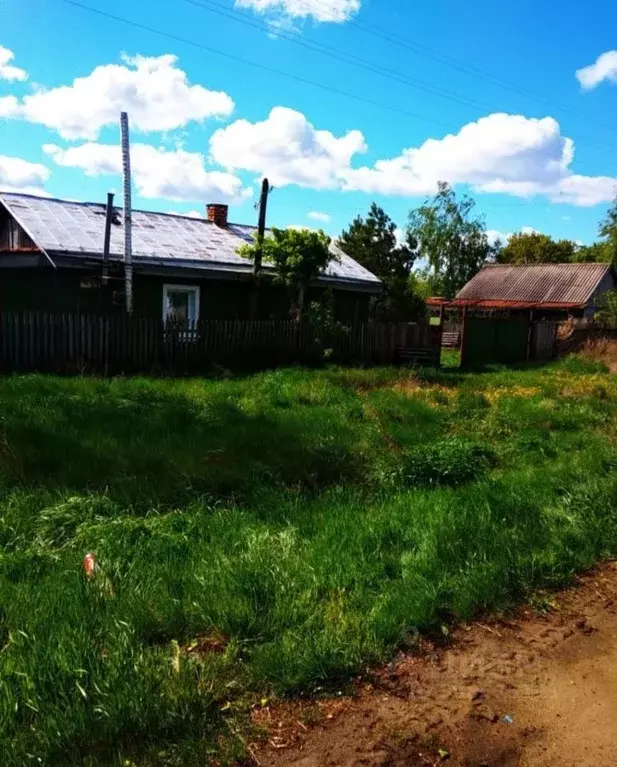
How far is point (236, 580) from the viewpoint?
12.4 ft

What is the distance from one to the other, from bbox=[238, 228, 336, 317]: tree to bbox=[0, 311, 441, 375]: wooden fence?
3.62ft

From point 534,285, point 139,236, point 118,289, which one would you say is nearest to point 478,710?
point 118,289

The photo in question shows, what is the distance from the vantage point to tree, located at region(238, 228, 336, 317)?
15.9 metres

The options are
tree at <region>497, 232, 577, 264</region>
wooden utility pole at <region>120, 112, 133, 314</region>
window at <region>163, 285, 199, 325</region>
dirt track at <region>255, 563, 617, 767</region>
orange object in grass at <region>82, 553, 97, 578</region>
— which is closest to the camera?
dirt track at <region>255, 563, 617, 767</region>

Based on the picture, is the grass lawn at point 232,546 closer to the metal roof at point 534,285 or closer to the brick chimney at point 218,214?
the brick chimney at point 218,214

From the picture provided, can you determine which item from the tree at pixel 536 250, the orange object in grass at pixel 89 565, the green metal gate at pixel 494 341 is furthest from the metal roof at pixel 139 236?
the tree at pixel 536 250

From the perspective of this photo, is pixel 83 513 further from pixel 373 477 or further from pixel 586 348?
pixel 586 348

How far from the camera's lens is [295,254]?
15.9m

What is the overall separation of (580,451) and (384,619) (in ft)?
16.8

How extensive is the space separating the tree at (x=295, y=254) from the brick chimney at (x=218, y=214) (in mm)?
4154

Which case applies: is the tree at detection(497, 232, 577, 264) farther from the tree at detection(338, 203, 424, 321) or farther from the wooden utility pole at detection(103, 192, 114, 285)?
the wooden utility pole at detection(103, 192, 114, 285)

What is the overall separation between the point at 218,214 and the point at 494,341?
9.67 m

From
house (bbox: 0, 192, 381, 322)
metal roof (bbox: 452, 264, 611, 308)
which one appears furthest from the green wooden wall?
metal roof (bbox: 452, 264, 611, 308)

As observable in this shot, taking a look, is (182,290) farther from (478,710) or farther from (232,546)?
(478,710)
